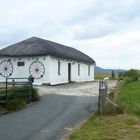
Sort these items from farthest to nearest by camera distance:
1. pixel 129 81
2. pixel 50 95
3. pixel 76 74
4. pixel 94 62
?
pixel 94 62 → pixel 76 74 → pixel 129 81 → pixel 50 95

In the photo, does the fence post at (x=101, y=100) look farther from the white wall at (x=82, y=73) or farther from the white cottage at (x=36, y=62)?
the white wall at (x=82, y=73)

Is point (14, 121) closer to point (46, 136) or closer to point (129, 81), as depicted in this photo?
point (46, 136)

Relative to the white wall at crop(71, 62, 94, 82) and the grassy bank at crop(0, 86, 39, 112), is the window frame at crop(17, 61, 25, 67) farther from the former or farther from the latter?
the grassy bank at crop(0, 86, 39, 112)

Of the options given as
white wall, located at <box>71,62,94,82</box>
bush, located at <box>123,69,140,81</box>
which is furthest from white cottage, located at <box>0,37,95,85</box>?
bush, located at <box>123,69,140,81</box>

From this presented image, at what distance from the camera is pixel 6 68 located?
38.0 m

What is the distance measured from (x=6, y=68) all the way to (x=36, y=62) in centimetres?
345

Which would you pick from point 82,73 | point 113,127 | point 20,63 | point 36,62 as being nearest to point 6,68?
point 20,63

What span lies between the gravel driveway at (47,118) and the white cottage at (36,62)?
1268cm

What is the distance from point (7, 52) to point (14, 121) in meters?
22.9

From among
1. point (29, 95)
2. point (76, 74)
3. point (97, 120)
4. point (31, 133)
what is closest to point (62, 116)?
point (97, 120)

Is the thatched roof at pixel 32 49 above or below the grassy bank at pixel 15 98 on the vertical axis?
above

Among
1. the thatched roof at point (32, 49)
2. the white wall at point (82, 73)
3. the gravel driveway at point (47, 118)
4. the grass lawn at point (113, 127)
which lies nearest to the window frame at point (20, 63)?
the thatched roof at point (32, 49)

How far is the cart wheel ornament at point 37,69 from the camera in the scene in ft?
118

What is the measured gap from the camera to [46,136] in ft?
40.9
